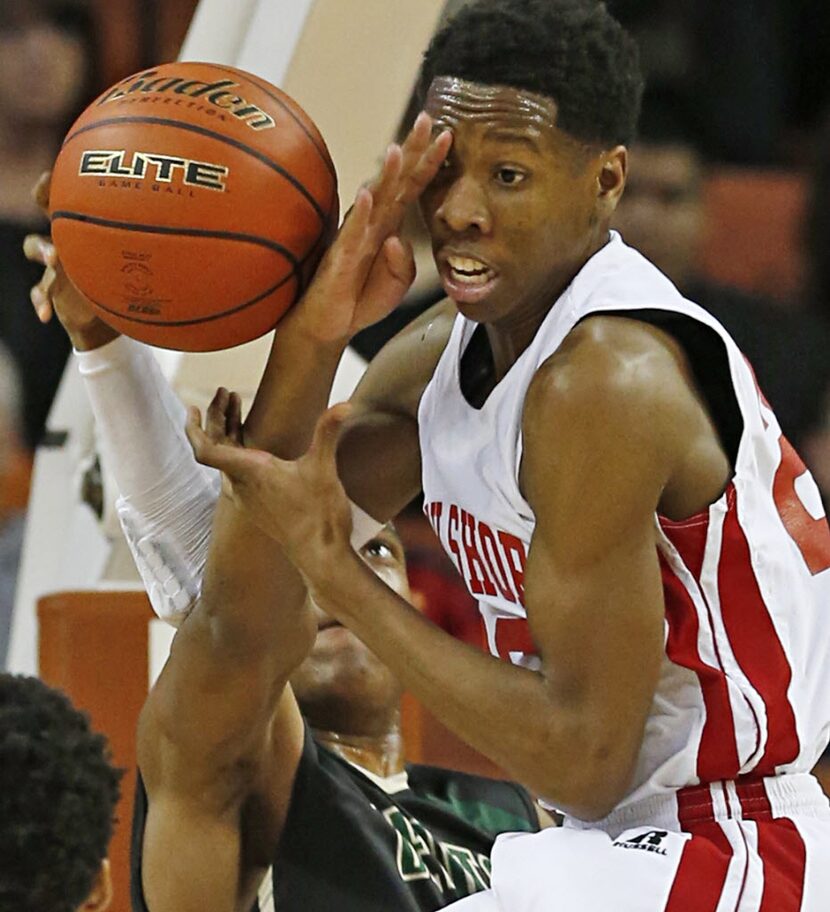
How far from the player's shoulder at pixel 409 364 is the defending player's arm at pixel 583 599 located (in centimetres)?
54

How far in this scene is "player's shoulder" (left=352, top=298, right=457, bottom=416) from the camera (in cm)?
281

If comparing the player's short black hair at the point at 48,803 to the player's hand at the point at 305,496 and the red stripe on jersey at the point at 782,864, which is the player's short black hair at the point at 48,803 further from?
the red stripe on jersey at the point at 782,864

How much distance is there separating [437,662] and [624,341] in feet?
1.53

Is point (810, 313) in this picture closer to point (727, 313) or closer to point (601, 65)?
point (727, 313)

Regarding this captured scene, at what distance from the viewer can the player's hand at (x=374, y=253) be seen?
233 centimetres

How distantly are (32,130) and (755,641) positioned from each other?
3.96 meters

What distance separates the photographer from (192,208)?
2391 mm

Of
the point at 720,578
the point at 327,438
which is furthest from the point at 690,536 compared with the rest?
the point at 327,438

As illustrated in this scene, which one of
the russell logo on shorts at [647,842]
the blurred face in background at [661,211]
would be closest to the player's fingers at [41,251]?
the russell logo on shorts at [647,842]

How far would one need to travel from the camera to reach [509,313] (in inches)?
95.8

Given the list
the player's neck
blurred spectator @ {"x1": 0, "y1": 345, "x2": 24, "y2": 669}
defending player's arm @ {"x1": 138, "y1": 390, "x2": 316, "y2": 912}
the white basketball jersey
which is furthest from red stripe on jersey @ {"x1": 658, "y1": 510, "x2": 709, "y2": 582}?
blurred spectator @ {"x1": 0, "y1": 345, "x2": 24, "y2": 669}

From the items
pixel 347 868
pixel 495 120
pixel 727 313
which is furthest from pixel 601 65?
pixel 727 313

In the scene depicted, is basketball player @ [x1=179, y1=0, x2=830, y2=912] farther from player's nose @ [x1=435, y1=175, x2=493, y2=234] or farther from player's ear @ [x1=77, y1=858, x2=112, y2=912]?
player's ear @ [x1=77, y1=858, x2=112, y2=912]

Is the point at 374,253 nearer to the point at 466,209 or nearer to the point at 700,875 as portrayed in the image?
the point at 466,209
